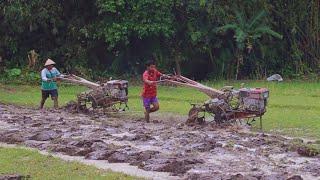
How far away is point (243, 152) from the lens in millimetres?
12156

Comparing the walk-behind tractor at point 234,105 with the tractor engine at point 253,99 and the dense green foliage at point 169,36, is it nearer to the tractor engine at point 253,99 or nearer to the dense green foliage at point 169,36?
the tractor engine at point 253,99

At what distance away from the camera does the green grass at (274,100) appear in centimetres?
1662

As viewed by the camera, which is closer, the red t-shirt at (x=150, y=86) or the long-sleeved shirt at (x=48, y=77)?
the red t-shirt at (x=150, y=86)

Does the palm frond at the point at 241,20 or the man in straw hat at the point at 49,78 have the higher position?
the palm frond at the point at 241,20

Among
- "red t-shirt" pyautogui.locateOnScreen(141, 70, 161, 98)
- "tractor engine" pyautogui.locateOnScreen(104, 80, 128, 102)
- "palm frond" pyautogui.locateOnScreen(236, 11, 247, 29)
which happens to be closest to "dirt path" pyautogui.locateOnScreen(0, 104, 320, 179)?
"red t-shirt" pyautogui.locateOnScreen(141, 70, 161, 98)

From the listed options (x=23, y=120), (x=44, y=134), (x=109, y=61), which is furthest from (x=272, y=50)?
(x=44, y=134)

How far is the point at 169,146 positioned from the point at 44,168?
2.94 m

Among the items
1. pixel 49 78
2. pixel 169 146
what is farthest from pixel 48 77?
pixel 169 146

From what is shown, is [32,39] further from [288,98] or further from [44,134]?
[44,134]

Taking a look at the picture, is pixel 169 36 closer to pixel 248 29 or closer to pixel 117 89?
pixel 248 29

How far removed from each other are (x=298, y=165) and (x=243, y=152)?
4.59ft

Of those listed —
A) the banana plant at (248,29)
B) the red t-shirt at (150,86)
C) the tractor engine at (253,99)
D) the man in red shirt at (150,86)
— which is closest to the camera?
the tractor engine at (253,99)

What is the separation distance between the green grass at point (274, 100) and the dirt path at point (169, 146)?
192 centimetres

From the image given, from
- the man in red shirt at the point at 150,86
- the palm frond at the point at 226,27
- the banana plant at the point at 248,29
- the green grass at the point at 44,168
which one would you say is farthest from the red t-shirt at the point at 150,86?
the banana plant at the point at 248,29
